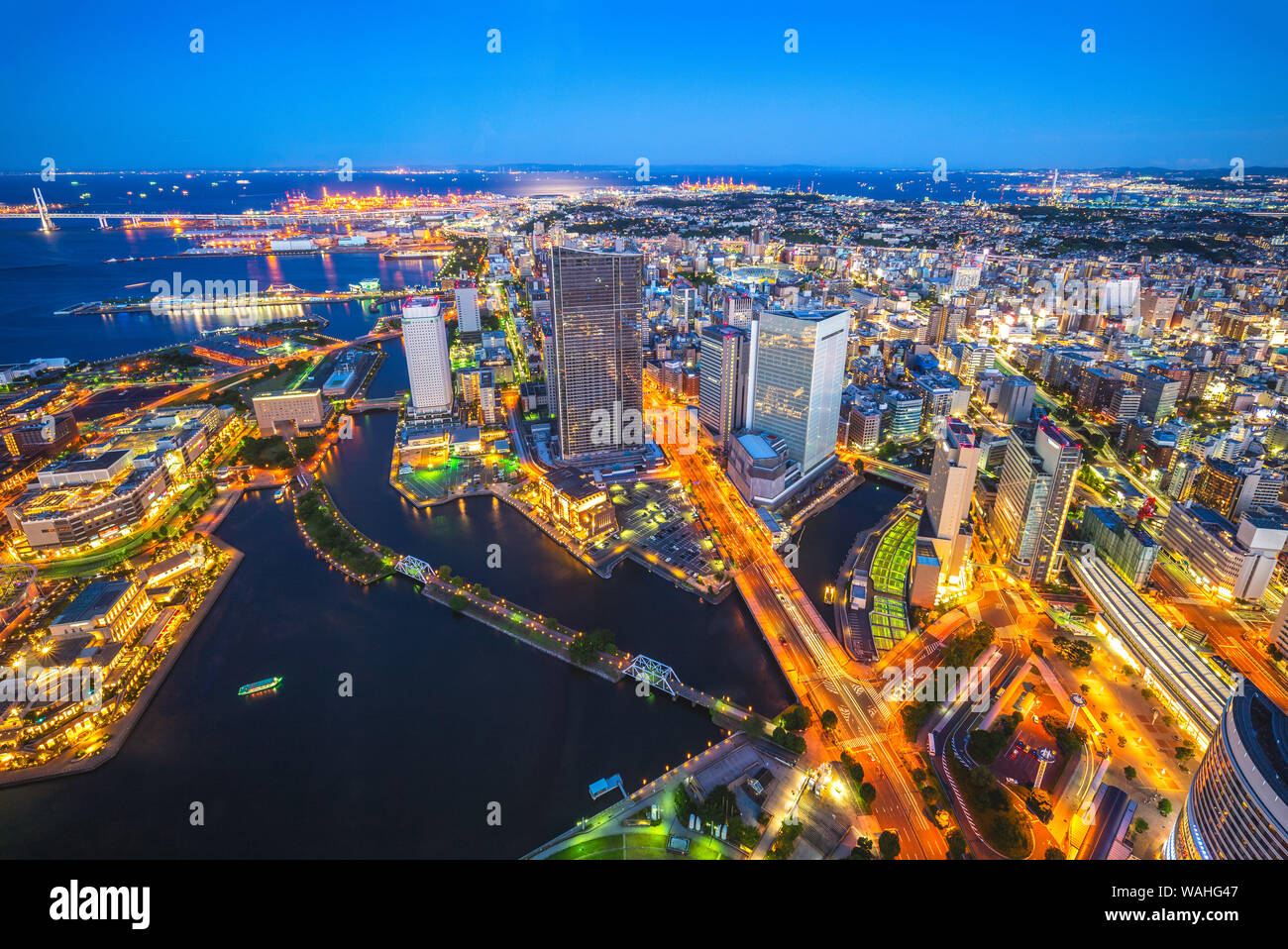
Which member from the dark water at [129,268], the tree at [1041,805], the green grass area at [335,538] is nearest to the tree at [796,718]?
the tree at [1041,805]

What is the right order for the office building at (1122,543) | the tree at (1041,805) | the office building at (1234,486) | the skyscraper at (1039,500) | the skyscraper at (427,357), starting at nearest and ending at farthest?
the tree at (1041,805), the office building at (1122,543), the skyscraper at (1039,500), the office building at (1234,486), the skyscraper at (427,357)

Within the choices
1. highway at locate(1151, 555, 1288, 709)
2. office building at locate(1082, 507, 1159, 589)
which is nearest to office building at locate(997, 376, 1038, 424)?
office building at locate(1082, 507, 1159, 589)

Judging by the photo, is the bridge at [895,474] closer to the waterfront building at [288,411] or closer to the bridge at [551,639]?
the bridge at [551,639]

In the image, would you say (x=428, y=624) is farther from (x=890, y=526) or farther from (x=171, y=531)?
(x=890, y=526)

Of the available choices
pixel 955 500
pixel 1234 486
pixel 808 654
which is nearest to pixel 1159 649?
pixel 955 500
